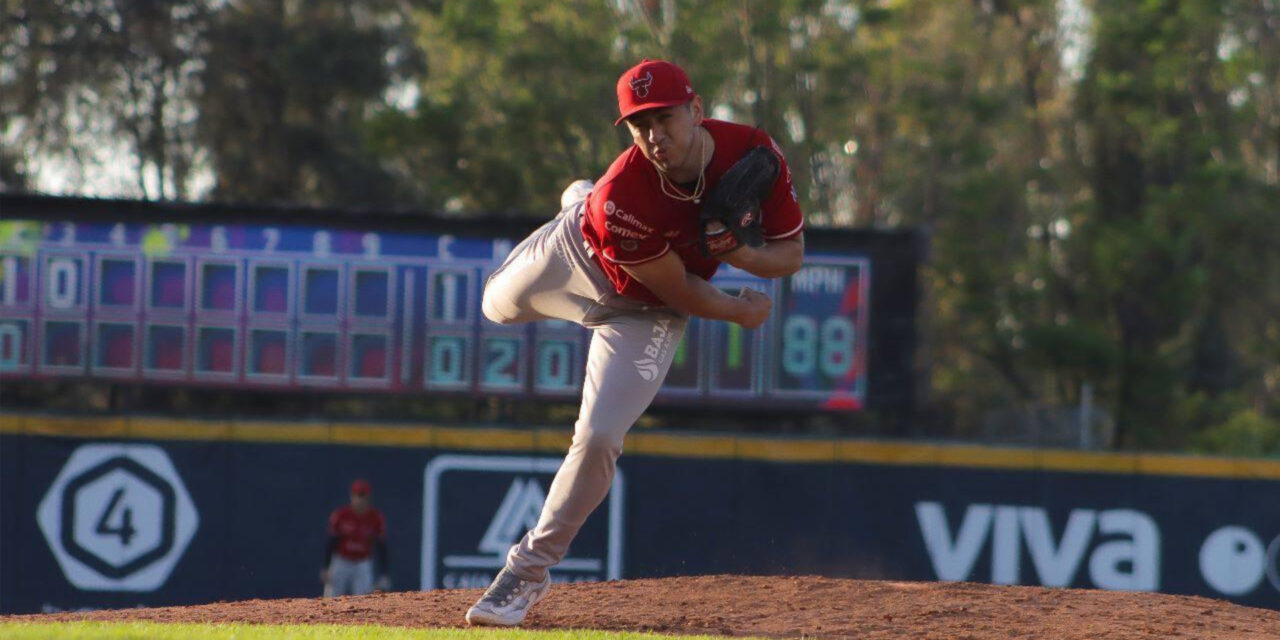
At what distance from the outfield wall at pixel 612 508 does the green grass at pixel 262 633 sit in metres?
7.53

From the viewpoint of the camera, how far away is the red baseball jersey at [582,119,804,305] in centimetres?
550

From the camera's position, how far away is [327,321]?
14.2 m

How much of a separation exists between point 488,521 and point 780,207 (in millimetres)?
8440

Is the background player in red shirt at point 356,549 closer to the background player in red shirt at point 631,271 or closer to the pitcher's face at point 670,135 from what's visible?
the background player in red shirt at point 631,271

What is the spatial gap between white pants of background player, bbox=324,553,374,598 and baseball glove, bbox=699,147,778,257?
8468 millimetres

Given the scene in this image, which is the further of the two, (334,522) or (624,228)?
(334,522)

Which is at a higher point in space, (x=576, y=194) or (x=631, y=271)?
(x=576, y=194)

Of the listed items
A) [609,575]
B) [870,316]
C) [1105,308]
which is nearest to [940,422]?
[870,316]

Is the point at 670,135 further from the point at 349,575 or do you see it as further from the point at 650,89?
the point at 349,575

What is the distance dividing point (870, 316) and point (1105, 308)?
18455mm

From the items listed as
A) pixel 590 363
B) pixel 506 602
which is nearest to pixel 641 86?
pixel 590 363

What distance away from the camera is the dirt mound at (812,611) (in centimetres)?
627

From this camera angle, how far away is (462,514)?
13.7 meters

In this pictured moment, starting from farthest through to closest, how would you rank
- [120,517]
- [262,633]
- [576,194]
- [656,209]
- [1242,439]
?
[1242,439], [120,517], [576,194], [262,633], [656,209]
